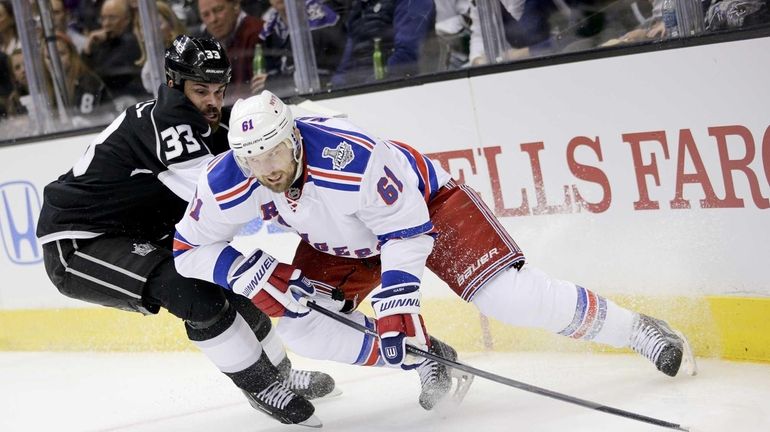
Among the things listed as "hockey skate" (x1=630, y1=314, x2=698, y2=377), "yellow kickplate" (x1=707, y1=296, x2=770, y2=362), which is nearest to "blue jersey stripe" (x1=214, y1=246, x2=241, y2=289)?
"hockey skate" (x1=630, y1=314, x2=698, y2=377)

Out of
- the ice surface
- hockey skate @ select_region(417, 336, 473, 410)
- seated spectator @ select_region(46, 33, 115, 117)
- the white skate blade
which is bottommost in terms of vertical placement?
the ice surface

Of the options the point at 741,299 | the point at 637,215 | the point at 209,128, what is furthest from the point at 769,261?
the point at 209,128

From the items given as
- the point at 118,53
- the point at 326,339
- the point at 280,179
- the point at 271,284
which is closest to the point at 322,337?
the point at 326,339

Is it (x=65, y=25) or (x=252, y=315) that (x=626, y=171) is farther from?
(x=65, y=25)

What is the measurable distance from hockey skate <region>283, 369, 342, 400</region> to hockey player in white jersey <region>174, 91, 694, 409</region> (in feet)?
1.66

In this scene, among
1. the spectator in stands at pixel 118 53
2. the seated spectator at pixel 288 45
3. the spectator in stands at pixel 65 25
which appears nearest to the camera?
the seated spectator at pixel 288 45

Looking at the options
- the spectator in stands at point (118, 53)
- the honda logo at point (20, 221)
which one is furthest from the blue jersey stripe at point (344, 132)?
the honda logo at point (20, 221)

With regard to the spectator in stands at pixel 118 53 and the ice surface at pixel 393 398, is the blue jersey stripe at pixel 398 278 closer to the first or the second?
the ice surface at pixel 393 398

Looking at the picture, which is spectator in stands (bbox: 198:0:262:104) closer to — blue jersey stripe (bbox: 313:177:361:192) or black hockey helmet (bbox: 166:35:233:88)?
black hockey helmet (bbox: 166:35:233:88)

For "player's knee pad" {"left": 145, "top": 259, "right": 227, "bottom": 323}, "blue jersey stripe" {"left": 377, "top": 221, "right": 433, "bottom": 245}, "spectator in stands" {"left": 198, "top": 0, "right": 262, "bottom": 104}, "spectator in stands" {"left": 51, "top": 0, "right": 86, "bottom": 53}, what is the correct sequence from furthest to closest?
"spectator in stands" {"left": 51, "top": 0, "right": 86, "bottom": 53} → "spectator in stands" {"left": 198, "top": 0, "right": 262, "bottom": 104} → "player's knee pad" {"left": 145, "top": 259, "right": 227, "bottom": 323} → "blue jersey stripe" {"left": 377, "top": 221, "right": 433, "bottom": 245}

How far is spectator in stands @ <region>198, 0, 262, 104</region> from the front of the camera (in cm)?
492

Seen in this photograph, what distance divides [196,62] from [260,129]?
652mm

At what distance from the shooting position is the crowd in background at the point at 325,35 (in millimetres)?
3812

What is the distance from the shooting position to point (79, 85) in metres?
5.56
